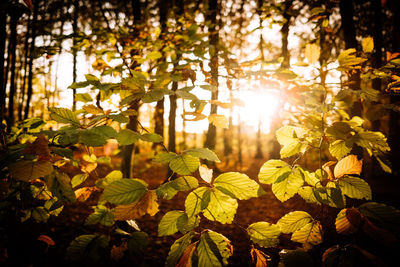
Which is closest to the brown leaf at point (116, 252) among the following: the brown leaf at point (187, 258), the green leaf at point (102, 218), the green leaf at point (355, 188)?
the green leaf at point (102, 218)

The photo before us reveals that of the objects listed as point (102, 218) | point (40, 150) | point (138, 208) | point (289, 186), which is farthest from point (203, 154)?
→ point (102, 218)

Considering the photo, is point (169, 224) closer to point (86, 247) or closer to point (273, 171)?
point (86, 247)

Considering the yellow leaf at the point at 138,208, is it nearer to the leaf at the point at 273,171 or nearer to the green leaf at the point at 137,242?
the green leaf at the point at 137,242

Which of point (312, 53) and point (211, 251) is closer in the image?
point (211, 251)

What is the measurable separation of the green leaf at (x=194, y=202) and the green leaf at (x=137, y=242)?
0.98 feet

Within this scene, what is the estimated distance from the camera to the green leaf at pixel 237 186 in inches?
26.7

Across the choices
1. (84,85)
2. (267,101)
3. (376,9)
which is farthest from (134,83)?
(376,9)

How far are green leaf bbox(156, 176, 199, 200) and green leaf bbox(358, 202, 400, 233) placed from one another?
1.94ft

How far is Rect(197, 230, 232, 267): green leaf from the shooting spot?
1.99ft

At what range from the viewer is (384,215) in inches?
25.1

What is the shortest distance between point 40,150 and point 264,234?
2.71 feet

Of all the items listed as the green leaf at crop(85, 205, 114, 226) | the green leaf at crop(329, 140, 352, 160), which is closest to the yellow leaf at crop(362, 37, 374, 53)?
the green leaf at crop(329, 140, 352, 160)

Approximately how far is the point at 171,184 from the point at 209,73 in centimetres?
89

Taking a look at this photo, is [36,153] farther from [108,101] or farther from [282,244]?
[282,244]
